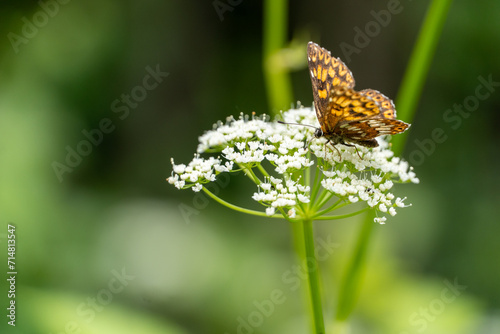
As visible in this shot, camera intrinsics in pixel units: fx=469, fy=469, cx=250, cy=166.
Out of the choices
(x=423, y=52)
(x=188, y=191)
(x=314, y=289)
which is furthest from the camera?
(x=188, y=191)

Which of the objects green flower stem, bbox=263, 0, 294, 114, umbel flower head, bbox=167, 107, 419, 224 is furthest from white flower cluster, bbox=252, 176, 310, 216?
green flower stem, bbox=263, 0, 294, 114

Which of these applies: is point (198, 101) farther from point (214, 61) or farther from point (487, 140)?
point (487, 140)

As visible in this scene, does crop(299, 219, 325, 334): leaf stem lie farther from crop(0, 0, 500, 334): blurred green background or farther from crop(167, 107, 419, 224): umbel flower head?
crop(0, 0, 500, 334): blurred green background

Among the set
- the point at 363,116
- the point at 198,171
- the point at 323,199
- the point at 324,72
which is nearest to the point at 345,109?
the point at 363,116

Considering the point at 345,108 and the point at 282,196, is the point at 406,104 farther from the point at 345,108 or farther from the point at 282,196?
the point at 282,196

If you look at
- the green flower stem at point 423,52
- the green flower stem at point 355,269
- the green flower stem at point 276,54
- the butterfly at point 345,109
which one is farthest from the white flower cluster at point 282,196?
the green flower stem at point 276,54

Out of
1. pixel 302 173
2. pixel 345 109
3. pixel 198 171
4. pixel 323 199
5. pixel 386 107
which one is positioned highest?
pixel 386 107
